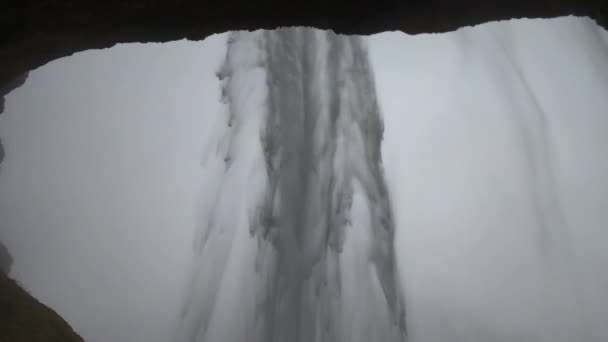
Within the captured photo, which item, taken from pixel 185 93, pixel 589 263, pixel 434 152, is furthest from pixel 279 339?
pixel 589 263

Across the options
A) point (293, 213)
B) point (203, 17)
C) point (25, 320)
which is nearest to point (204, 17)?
point (203, 17)

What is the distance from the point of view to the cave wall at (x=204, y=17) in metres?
1.54

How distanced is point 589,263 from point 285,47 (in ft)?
45.5

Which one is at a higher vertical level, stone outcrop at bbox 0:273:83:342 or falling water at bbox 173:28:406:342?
falling water at bbox 173:28:406:342

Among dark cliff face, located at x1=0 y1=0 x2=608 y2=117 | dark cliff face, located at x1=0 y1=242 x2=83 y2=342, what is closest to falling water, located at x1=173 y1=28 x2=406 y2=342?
dark cliff face, located at x1=0 y1=242 x2=83 y2=342

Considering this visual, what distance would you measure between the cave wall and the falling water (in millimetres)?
Answer: 6604

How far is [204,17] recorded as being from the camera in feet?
5.43

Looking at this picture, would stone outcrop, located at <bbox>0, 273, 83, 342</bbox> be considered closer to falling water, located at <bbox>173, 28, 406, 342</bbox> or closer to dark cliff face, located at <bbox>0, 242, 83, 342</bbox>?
dark cliff face, located at <bbox>0, 242, 83, 342</bbox>

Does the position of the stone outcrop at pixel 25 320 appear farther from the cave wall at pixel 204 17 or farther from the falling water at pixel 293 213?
the falling water at pixel 293 213

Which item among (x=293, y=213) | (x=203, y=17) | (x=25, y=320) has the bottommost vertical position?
(x=25, y=320)

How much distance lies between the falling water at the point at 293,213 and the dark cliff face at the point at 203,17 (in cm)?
659

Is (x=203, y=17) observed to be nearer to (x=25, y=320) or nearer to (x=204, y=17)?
(x=204, y=17)

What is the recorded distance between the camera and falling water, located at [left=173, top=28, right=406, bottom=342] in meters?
7.95

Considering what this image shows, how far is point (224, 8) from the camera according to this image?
5.29 feet
